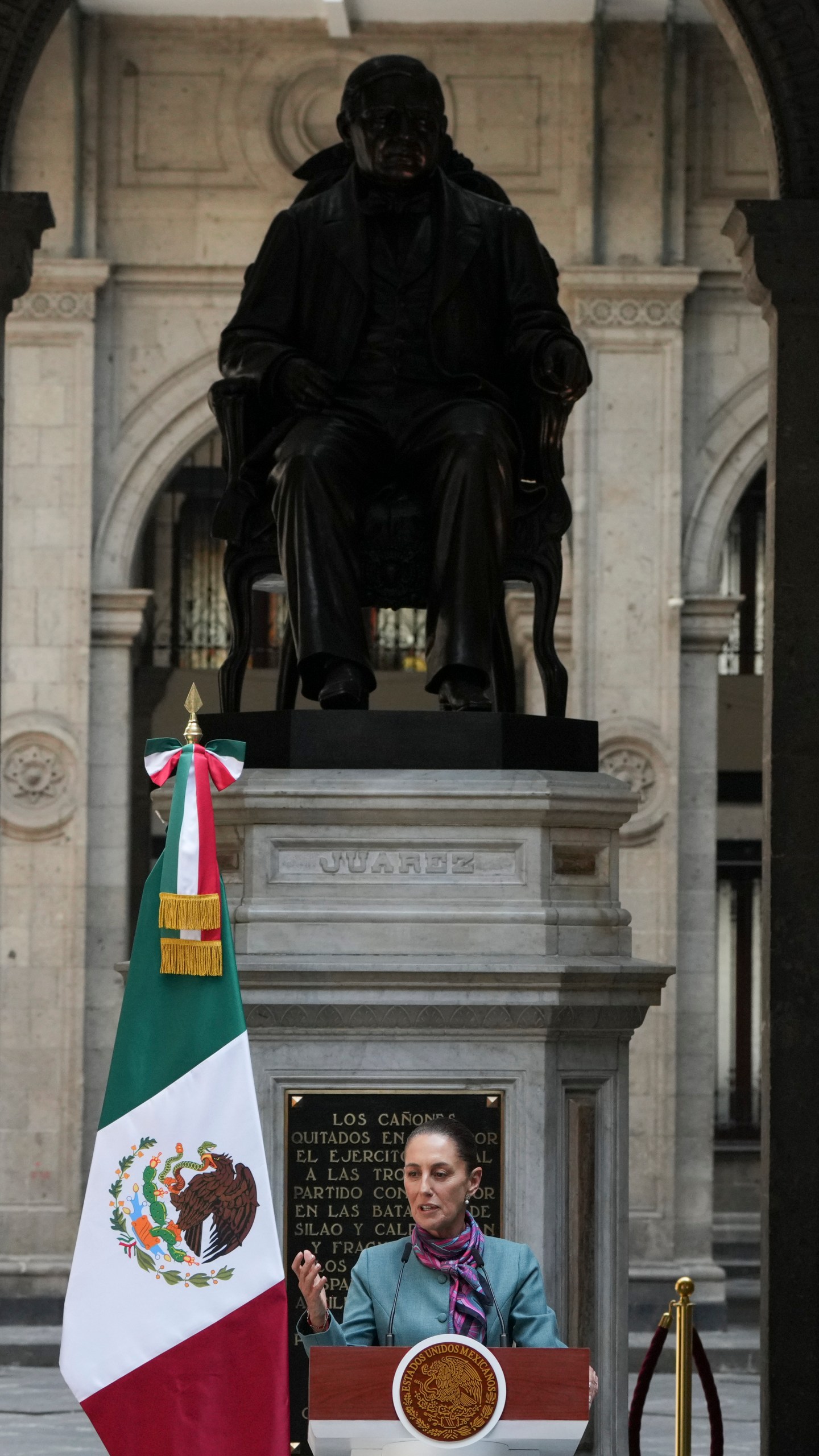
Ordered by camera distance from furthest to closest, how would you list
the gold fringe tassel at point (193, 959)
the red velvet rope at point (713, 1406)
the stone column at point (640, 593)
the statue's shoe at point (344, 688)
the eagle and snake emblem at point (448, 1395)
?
1. the stone column at point (640, 593)
2. the red velvet rope at point (713, 1406)
3. the statue's shoe at point (344, 688)
4. the gold fringe tassel at point (193, 959)
5. the eagle and snake emblem at point (448, 1395)

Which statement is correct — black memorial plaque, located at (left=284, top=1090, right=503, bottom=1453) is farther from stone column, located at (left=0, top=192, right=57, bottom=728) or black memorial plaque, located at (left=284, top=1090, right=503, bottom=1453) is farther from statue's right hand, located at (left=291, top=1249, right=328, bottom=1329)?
stone column, located at (left=0, top=192, right=57, bottom=728)

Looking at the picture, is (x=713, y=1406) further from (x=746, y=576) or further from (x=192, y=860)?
(x=746, y=576)

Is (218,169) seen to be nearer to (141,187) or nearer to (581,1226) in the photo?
(141,187)

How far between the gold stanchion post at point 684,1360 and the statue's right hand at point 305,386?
8.09 feet

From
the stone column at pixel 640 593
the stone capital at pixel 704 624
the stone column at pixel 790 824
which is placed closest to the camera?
the stone column at pixel 790 824

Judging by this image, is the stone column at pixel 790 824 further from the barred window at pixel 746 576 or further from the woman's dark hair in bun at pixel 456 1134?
Result: the barred window at pixel 746 576

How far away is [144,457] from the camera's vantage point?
13.9m

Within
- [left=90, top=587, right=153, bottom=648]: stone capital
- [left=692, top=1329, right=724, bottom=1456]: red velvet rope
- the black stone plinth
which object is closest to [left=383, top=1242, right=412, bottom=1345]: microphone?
the black stone plinth

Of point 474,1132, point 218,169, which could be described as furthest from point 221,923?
point 218,169

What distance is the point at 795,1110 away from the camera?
6609 mm

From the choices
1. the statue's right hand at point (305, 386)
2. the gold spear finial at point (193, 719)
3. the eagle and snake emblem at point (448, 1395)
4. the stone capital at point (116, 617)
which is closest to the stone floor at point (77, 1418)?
the stone capital at point (116, 617)

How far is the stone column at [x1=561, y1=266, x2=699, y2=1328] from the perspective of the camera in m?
13.5

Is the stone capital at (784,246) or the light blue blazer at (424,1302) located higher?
the stone capital at (784,246)

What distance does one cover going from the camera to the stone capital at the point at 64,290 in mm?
13750
